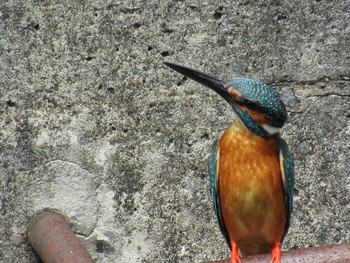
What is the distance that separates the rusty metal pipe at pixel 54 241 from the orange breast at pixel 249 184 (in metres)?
0.75

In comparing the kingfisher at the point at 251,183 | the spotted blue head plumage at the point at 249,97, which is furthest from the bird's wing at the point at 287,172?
the spotted blue head plumage at the point at 249,97

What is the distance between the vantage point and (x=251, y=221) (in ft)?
14.6

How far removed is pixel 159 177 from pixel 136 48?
2.05 ft

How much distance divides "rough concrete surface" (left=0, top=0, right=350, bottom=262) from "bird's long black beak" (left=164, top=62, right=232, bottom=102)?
2.02 ft

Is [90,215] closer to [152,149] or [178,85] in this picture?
[152,149]

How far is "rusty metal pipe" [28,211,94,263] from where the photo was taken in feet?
12.8

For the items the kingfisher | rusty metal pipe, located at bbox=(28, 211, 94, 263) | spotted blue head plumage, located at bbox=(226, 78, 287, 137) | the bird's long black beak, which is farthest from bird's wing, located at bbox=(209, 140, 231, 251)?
rusty metal pipe, located at bbox=(28, 211, 94, 263)

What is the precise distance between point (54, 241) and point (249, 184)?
914 mm

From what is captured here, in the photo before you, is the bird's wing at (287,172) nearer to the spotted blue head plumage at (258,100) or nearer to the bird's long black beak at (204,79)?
the spotted blue head plumage at (258,100)

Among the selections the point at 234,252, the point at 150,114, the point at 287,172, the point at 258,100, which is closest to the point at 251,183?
the point at 287,172

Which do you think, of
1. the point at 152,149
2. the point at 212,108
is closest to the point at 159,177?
the point at 152,149

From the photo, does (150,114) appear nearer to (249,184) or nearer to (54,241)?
(249,184)

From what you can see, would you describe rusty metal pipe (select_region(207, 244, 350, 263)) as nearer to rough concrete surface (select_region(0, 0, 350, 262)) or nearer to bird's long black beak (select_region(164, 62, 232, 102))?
bird's long black beak (select_region(164, 62, 232, 102))

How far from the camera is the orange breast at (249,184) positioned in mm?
4379
